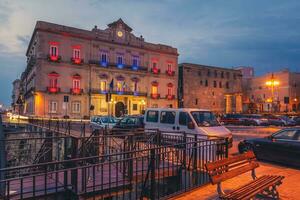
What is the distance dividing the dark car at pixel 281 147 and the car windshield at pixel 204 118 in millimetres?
3224

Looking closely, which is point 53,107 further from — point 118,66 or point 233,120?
point 233,120

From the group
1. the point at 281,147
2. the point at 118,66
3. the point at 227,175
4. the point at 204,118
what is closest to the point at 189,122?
the point at 204,118

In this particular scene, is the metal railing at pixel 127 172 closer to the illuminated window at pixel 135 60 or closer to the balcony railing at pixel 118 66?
the balcony railing at pixel 118 66

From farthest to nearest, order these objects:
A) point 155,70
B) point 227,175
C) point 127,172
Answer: point 155,70
point 127,172
point 227,175

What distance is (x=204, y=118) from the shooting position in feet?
46.4

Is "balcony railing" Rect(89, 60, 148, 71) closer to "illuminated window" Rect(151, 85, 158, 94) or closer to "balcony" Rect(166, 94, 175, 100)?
"illuminated window" Rect(151, 85, 158, 94)

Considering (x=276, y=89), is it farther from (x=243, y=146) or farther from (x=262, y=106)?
(x=243, y=146)

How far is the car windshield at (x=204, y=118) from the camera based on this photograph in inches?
545

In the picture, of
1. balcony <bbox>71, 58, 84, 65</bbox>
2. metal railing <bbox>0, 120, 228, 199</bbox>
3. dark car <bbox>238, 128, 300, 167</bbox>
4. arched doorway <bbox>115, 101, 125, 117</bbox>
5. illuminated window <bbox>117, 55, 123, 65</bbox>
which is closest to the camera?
metal railing <bbox>0, 120, 228, 199</bbox>

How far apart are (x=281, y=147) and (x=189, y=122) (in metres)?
4.94

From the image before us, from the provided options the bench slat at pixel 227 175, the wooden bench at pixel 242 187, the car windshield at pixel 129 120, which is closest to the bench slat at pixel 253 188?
the wooden bench at pixel 242 187

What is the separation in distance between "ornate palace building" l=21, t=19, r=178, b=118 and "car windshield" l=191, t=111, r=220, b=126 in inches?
995

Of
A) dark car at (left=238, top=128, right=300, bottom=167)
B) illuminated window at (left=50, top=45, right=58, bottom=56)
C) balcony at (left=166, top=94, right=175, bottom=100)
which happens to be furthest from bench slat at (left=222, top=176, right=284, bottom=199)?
balcony at (left=166, top=94, right=175, bottom=100)

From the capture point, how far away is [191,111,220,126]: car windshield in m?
13.8
